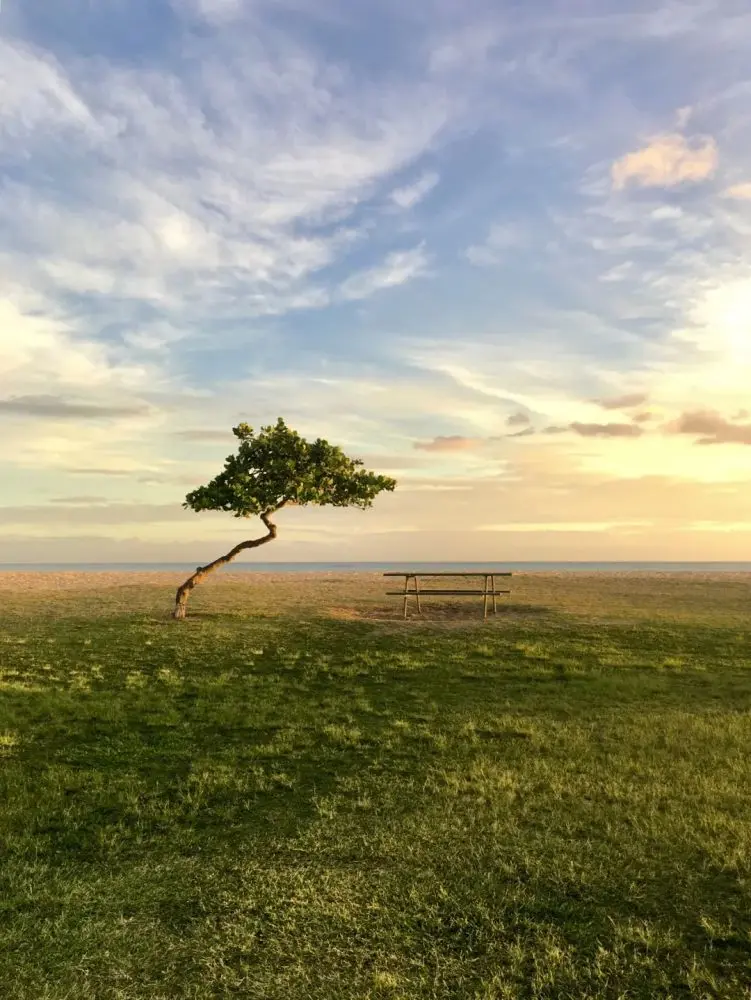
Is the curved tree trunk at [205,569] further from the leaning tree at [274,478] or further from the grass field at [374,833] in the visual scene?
the grass field at [374,833]

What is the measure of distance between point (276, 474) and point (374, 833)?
2074cm

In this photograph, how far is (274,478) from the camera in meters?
26.8

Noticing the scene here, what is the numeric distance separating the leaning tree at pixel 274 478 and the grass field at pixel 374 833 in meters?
10.9

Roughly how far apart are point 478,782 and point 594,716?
178 inches

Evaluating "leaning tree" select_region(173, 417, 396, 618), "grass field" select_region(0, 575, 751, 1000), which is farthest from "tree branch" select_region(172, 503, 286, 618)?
"grass field" select_region(0, 575, 751, 1000)

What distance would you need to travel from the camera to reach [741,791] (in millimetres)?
8102

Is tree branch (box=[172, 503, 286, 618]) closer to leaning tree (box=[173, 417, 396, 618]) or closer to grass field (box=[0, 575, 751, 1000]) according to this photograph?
leaning tree (box=[173, 417, 396, 618])

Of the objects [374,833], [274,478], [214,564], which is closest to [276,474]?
[274,478]

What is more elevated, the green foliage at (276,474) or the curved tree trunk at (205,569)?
the green foliage at (276,474)

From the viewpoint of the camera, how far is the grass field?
4785 mm

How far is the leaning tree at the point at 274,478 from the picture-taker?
2617 cm

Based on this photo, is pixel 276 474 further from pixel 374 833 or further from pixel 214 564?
pixel 374 833

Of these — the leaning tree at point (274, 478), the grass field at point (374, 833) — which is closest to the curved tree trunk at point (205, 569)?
the leaning tree at point (274, 478)

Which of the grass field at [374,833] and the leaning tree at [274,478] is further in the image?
the leaning tree at [274,478]
